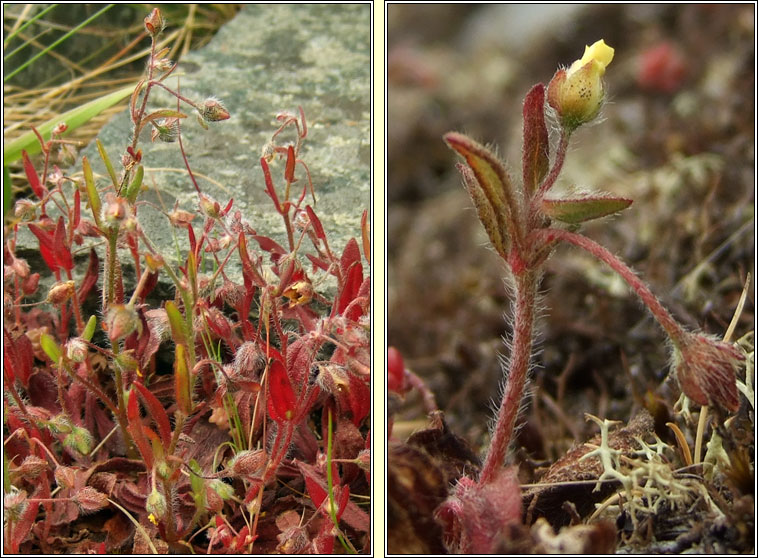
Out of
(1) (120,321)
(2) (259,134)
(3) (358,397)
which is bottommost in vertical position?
(3) (358,397)

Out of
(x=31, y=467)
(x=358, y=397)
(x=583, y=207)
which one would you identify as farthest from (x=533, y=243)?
(x=31, y=467)

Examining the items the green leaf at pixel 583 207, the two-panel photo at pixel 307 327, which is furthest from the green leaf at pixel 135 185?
the green leaf at pixel 583 207

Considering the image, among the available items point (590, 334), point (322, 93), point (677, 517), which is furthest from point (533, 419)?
point (322, 93)

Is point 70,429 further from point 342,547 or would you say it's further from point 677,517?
point 677,517

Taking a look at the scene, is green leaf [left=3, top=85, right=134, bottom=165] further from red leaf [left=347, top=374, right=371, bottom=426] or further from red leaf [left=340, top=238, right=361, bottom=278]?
red leaf [left=347, top=374, right=371, bottom=426]

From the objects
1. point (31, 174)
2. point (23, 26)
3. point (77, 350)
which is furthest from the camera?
point (23, 26)

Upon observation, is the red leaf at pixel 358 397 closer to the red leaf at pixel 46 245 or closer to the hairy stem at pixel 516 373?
the hairy stem at pixel 516 373

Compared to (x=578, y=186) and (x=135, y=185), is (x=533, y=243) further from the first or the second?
(x=135, y=185)
